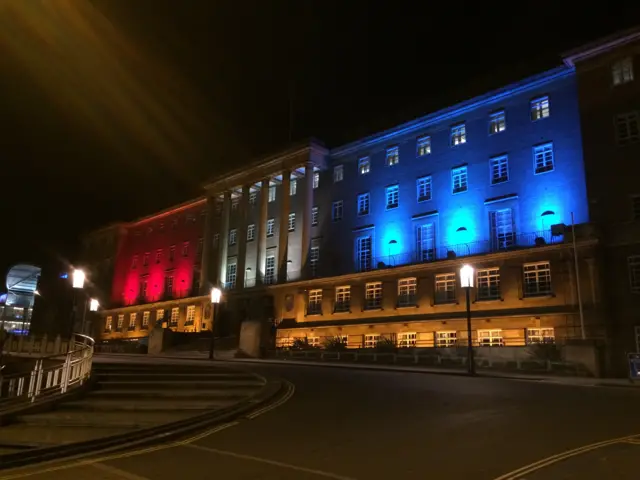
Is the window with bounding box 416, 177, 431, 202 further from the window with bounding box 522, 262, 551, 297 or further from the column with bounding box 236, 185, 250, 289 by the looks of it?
the column with bounding box 236, 185, 250, 289

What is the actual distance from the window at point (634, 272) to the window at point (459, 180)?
1297 cm

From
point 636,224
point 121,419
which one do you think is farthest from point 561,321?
point 121,419

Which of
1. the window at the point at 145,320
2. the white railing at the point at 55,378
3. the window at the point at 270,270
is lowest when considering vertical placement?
the white railing at the point at 55,378

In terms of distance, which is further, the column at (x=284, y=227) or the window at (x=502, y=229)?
the column at (x=284, y=227)

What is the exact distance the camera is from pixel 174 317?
61.2m

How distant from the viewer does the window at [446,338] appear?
115ft

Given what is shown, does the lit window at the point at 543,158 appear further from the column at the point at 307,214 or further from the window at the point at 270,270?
the window at the point at 270,270

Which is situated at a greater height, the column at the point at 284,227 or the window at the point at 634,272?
the column at the point at 284,227

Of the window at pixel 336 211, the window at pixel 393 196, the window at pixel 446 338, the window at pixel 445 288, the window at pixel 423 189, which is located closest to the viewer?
the window at pixel 446 338

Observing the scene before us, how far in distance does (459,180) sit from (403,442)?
1326 inches

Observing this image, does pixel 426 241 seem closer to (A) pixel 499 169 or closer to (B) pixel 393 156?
(A) pixel 499 169

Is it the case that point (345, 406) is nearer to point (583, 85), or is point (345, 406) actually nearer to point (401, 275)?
point (401, 275)

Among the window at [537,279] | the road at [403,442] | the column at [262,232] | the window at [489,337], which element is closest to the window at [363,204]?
the column at [262,232]

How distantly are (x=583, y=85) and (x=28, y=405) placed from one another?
35007 mm
